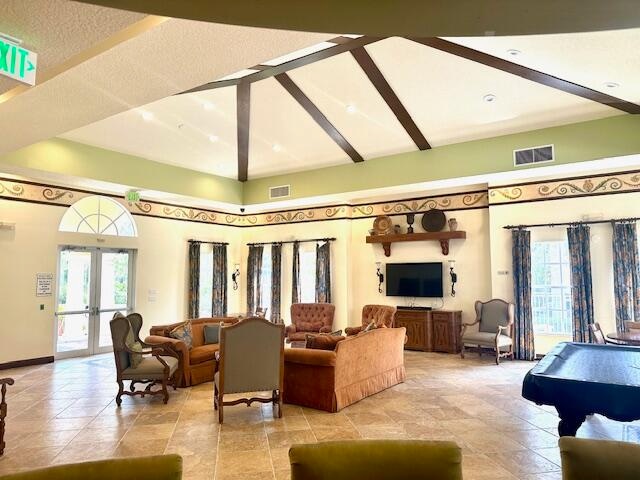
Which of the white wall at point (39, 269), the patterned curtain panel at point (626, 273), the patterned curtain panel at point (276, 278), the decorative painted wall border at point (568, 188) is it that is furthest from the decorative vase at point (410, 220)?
the white wall at point (39, 269)

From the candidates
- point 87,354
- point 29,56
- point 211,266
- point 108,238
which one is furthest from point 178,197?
point 29,56

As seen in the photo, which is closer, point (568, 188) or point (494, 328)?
point (568, 188)

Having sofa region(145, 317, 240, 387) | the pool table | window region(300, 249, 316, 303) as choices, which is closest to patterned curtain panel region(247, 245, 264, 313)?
window region(300, 249, 316, 303)

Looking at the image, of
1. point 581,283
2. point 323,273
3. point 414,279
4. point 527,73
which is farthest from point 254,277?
point 527,73

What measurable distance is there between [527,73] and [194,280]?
7.86 m

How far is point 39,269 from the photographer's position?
7477 mm

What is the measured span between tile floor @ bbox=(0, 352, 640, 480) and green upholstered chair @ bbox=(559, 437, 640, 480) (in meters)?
1.96

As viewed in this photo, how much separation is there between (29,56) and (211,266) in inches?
314

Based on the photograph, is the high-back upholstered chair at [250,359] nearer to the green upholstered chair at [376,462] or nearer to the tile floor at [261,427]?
the tile floor at [261,427]

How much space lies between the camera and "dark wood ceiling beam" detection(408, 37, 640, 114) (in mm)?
5141

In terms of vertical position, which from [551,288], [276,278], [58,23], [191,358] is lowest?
[191,358]

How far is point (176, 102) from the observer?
6629 millimetres

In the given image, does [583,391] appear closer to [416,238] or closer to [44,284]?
[416,238]

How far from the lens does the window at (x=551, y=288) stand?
7414mm
